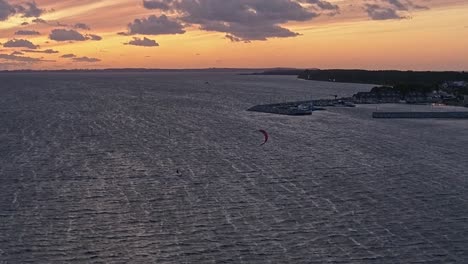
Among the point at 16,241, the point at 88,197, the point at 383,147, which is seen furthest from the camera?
the point at 383,147

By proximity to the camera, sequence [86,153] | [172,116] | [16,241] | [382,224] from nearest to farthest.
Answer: [16,241]
[382,224]
[86,153]
[172,116]

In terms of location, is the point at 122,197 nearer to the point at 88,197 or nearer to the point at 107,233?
the point at 88,197

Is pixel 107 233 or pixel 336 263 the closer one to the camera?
pixel 336 263

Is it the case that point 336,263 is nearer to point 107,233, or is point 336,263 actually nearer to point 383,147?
point 107,233

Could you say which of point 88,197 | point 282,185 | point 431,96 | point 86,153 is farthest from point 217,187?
point 431,96

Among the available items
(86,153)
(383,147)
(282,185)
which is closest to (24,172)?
(86,153)

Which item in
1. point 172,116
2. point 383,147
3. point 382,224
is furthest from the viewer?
point 172,116
